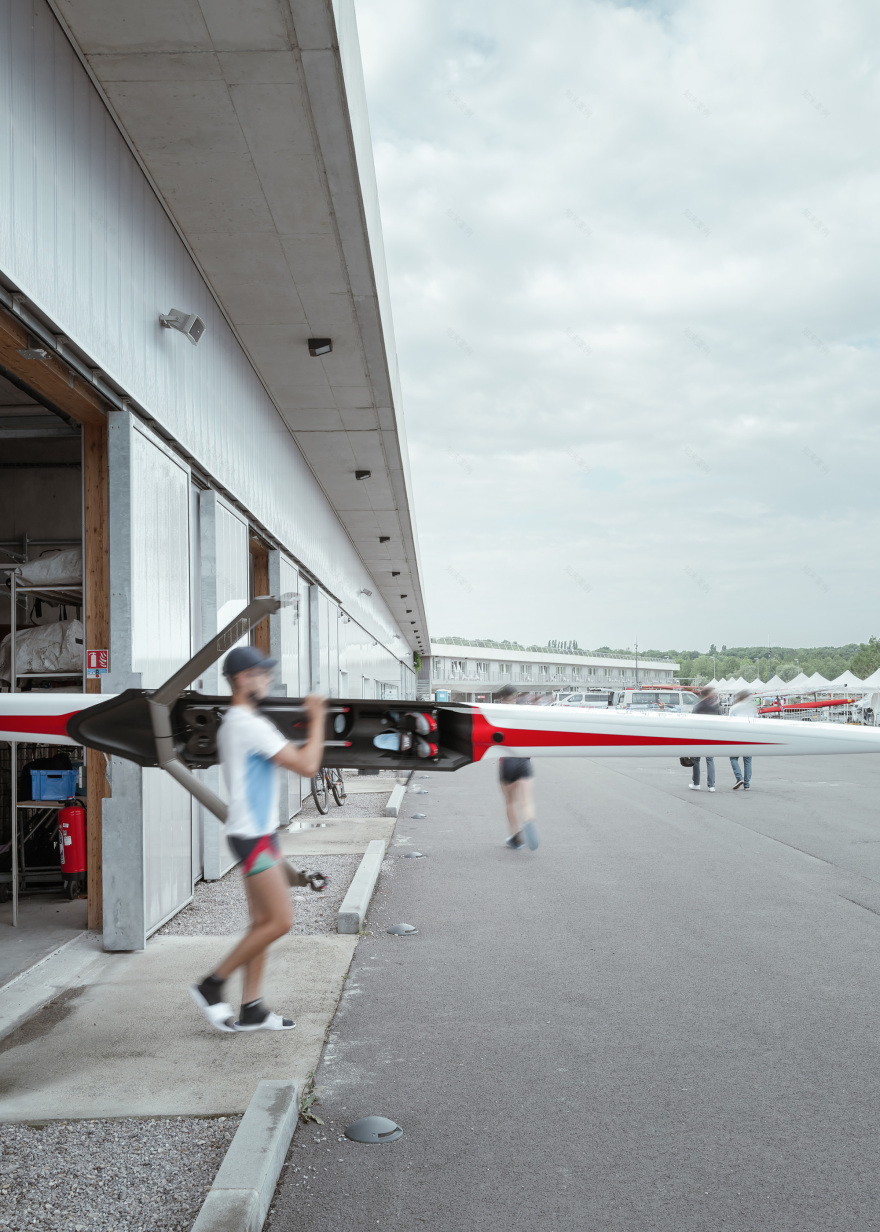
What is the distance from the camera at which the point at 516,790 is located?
364 cm

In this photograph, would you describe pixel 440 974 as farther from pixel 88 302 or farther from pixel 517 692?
pixel 88 302

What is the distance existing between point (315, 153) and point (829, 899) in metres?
7.70

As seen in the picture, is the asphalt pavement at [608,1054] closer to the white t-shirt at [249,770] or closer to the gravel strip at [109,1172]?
the gravel strip at [109,1172]

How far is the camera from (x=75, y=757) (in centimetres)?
987

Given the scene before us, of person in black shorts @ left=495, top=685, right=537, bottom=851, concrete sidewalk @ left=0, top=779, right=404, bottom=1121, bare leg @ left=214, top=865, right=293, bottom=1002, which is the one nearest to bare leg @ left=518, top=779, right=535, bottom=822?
person in black shorts @ left=495, top=685, right=537, bottom=851

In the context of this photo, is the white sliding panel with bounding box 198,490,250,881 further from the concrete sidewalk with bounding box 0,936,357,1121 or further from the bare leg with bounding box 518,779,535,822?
the bare leg with bounding box 518,779,535,822

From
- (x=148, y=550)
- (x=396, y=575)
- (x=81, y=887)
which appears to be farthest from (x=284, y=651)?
(x=396, y=575)

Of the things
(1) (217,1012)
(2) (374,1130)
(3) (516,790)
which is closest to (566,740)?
(3) (516,790)

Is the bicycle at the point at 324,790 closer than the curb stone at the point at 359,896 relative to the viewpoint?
No

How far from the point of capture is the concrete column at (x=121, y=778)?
7.20 metres

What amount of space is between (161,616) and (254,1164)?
17.2ft

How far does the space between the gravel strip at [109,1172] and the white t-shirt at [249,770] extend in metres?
1.83

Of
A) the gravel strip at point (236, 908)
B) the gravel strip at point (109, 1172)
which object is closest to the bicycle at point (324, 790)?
the gravel strip at point (236, 908)

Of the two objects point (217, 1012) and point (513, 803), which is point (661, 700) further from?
point (217, 1012)
